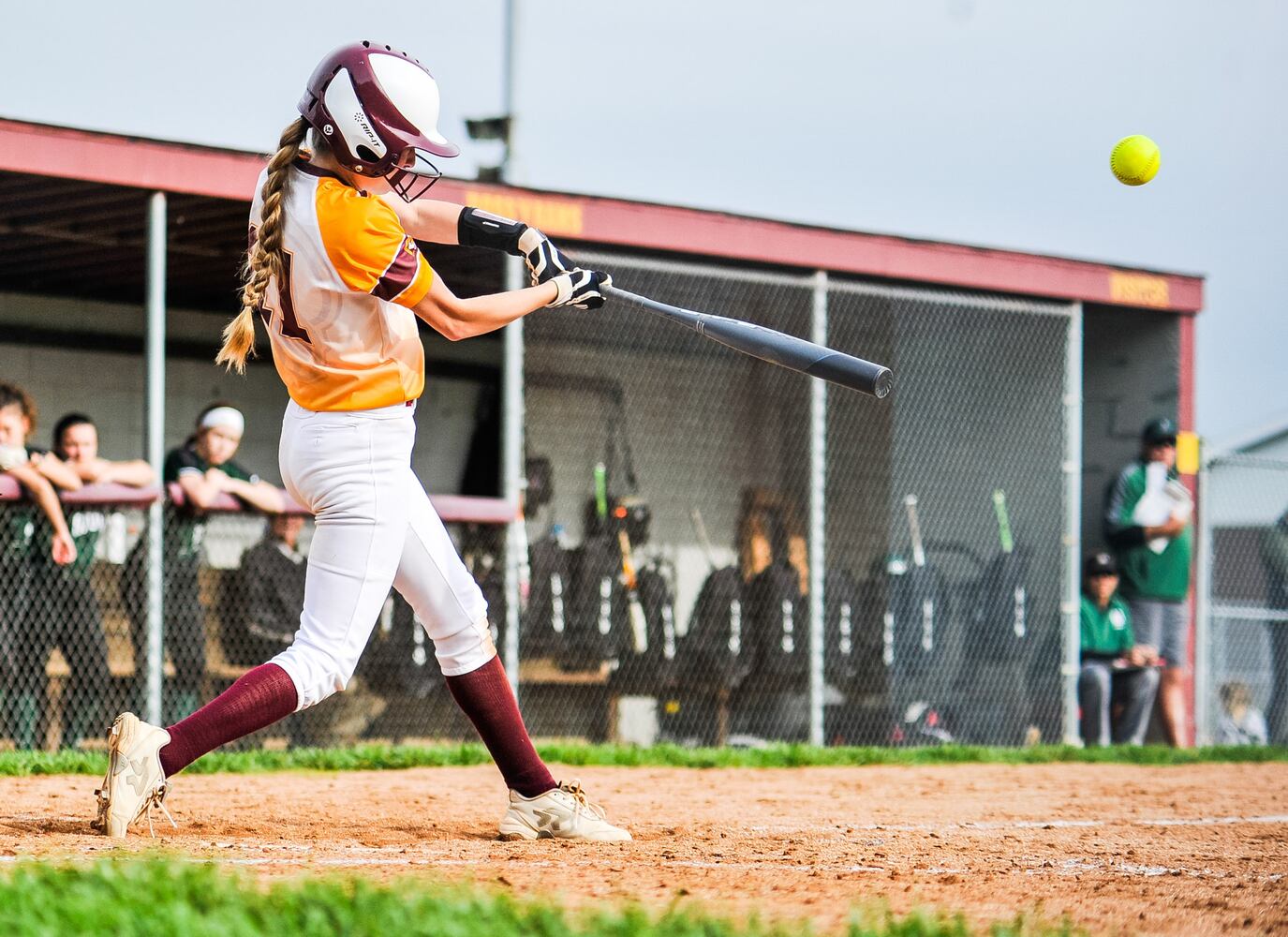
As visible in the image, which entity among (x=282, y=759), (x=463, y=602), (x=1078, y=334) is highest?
(x=1078, y=334)

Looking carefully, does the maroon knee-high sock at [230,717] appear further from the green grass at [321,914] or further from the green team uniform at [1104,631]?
the green team uniform at [1104,631]

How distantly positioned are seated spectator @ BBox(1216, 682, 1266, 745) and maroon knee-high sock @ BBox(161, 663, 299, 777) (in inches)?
341

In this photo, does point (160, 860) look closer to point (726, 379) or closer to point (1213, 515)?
point (726, 379)

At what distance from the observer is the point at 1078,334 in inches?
381

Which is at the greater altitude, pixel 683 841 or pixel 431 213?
pixel 431 213

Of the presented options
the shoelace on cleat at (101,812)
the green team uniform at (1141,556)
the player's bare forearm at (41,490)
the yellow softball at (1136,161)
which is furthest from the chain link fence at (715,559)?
the shoelace on cleat at (101,812)

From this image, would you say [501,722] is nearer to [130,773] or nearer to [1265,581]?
[130,773]

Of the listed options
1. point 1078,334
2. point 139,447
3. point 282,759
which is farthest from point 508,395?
point 139,447

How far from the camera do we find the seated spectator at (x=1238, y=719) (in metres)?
11.5

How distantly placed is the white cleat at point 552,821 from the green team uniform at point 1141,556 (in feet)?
20.3

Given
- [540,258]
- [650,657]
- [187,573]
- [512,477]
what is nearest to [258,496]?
[187,573]

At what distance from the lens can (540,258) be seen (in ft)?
14.5

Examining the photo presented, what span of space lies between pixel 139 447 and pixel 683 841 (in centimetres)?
823

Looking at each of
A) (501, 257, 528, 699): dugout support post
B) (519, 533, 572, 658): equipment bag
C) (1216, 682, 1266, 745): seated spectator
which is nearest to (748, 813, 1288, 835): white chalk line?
(501, 257, 528, 699): dugout support post
